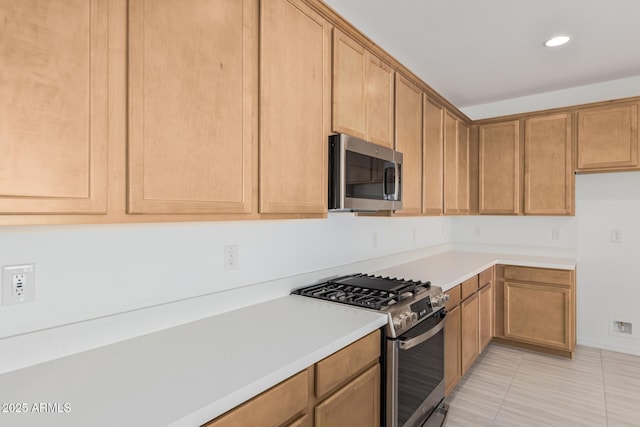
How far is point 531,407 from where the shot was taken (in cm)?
246

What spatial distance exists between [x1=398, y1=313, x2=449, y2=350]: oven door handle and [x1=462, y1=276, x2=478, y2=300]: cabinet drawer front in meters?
0.59

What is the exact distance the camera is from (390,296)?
6.19ft

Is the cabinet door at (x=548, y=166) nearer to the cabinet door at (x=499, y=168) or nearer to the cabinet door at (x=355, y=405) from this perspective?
the cabinet door at (x=499, y=168)

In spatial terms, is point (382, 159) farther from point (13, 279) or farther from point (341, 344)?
point (13, 279)

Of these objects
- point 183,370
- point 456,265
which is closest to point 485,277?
point 456,265

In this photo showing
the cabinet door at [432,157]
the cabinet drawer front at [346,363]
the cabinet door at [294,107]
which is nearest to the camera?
the cabinet drawer front at [346,363]

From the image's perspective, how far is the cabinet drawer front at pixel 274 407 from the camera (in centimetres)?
96

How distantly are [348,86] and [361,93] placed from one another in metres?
0.14

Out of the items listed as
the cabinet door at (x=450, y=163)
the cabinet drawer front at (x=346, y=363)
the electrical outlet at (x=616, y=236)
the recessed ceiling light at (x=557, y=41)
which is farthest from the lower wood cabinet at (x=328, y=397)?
the electrical outlet at (x=616, y=236)

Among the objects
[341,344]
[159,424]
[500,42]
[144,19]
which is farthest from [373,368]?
[500,42]

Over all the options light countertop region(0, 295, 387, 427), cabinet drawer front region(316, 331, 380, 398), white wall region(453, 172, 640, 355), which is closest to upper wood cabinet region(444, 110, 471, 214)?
white wall region(453, 172, 640, 355)

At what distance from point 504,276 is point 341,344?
8.86ft

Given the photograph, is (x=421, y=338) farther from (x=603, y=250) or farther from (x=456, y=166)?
(x=603, y=250)

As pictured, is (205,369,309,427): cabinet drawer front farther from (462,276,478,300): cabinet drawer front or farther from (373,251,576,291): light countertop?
(462,276,478,300): cabinet drawer front
